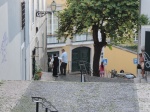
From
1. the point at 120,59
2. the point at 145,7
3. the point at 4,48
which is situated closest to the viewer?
the point at 4,48

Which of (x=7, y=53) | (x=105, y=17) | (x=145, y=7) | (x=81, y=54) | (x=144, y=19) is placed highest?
(x=145, y=7)

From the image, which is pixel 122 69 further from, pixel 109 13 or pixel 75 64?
pixel 109 13

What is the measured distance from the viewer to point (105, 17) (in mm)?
23078

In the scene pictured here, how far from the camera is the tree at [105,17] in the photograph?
73.8 feet

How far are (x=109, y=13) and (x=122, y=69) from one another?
15.7 metres

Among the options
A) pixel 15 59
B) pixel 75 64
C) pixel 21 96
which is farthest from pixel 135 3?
pixel 75 64

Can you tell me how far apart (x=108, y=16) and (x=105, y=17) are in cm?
19

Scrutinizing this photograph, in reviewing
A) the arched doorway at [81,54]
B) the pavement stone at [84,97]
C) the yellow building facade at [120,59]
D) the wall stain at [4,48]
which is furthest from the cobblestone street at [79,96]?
the arched doorway at [81,54]

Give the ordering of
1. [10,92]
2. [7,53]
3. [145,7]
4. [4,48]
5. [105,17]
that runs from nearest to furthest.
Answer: [10,92]
[4,48]
[7,53]
[145,7]
[105,17]

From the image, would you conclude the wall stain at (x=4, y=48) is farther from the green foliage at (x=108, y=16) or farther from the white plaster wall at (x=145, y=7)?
the green foliage at (x=108, y=16)

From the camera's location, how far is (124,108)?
10648 mm

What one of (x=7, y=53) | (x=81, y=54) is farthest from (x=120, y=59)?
(x=7, y=53)

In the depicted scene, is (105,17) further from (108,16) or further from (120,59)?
(120,59)

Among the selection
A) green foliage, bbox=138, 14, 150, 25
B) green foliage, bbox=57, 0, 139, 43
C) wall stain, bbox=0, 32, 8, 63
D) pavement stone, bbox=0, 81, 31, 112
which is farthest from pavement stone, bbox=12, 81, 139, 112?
green foliage, bbox=57, 0, 139, 43
